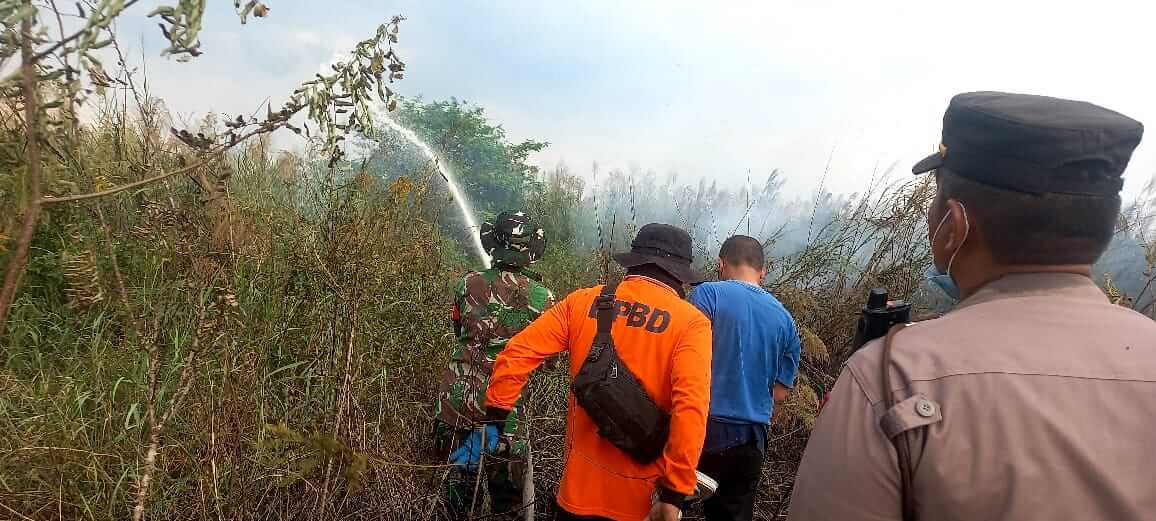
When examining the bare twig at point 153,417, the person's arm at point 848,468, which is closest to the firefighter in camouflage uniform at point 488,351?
the bare twig at point 153,417

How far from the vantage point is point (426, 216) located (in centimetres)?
462

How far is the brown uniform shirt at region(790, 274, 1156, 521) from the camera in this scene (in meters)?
0.78

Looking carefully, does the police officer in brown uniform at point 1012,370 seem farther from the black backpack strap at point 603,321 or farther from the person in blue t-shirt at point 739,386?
the person in blue t-shirt at point 739,386

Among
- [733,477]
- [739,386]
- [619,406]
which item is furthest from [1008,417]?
[733,477]

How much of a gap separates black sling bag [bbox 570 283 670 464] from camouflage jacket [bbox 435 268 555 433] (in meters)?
1.05

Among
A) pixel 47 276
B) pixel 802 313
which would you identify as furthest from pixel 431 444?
pixel 802 313

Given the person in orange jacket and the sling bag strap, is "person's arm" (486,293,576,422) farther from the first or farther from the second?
the sling bag strap

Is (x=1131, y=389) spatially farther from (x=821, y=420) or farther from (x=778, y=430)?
(x=778, y=430)

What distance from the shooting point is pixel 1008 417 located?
0.81 m

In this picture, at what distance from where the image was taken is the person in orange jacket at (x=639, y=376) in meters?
2.17

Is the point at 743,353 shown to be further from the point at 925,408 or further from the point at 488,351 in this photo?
the point at 925,408

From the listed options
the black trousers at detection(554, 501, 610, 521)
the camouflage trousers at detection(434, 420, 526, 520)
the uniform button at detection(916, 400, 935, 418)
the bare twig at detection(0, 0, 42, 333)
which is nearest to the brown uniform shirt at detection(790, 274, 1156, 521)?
the uniform button at detection(916, 400, 935, 418)

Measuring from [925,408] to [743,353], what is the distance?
2206 millimetres

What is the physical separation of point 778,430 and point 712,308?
2.25 metres
